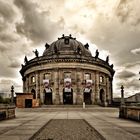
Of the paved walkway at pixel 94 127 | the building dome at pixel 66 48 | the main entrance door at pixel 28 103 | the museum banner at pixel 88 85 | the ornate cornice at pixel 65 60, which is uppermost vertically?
the building dome at pixel 66 48

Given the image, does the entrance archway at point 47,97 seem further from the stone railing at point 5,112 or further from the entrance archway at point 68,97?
the stone railing at point 5,112

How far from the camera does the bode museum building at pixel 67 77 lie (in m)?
64.2

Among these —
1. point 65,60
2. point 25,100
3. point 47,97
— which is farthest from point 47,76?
point 25,100

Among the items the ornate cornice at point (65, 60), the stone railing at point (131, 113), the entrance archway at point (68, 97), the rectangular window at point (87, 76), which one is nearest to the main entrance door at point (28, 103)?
the entrance archway at point (68, 97)

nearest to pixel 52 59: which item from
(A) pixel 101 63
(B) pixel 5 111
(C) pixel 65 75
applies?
(C) pixel 65 75

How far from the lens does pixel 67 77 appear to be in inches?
2547

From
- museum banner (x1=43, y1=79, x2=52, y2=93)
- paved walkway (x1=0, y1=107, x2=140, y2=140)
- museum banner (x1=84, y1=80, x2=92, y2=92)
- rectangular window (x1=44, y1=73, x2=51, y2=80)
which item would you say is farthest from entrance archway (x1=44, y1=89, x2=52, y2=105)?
paved walkway (x1=0, y1=107, x2=140, y2=140)

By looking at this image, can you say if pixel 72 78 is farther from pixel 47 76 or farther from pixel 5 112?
pixel 5 112

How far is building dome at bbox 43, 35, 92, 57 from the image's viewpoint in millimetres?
66894

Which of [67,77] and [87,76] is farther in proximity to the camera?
[87,76]

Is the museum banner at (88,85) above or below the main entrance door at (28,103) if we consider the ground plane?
above

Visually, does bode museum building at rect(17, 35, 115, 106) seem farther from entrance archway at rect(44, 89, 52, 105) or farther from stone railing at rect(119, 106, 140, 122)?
stone railing at rect(119, 106, 140, 122)

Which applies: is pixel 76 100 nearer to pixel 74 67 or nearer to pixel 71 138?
pixel 74 67

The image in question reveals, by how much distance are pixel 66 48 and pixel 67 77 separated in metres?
10.1
